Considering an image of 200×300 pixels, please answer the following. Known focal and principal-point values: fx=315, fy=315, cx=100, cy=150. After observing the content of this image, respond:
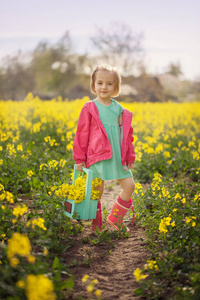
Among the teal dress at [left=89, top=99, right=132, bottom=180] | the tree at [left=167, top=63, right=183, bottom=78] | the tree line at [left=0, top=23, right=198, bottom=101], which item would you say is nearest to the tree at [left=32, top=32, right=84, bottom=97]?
the tree line at [left=0, top=23, right=198, bottom=101]

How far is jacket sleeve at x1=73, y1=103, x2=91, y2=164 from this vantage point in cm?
287

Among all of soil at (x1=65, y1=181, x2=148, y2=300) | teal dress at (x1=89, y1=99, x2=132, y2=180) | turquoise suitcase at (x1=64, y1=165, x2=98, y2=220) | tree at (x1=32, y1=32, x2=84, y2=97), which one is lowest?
soil at (x1=65, y1=181, x2=148, y2=300)

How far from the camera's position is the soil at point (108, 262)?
207 centimetres

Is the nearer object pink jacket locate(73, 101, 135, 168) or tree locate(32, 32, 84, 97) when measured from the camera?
pink jacket locate(73, 101, 135, 168)

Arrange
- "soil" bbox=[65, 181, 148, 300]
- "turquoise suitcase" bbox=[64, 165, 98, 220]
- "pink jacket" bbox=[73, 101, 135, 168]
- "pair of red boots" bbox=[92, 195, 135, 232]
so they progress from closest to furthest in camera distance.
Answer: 1. "soil" bbox=[65, 181, 148, 300]
2. "turquoise suitcase" bbox=[64, 165, 98, 220]
3. "pink jacket" bbox=[73, 101, 135, 168]
4. "pair of red boots" bbox=[92, 195, 135, 232]

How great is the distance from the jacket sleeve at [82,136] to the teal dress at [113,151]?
124mm

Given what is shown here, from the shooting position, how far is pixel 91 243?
274cm

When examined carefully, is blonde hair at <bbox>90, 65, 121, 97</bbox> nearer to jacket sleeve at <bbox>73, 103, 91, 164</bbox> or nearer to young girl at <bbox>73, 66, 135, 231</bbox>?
young girl at <bbox>73, 66, 135, 231</bbox>

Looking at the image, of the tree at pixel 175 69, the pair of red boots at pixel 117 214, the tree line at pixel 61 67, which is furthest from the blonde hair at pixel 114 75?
the tree at pixel 175 69

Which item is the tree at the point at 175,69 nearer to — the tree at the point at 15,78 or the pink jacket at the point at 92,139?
the tree at the point at 15,78

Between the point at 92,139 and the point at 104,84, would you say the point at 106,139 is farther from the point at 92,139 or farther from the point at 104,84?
the point at 104,84

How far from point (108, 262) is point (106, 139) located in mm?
1033

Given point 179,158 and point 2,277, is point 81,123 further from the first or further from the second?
point 179,158

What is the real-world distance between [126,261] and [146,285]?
1.86ft
